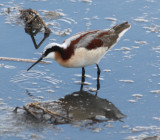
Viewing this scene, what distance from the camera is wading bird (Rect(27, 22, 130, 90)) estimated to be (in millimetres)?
8430

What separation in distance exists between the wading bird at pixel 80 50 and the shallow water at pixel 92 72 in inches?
14.5

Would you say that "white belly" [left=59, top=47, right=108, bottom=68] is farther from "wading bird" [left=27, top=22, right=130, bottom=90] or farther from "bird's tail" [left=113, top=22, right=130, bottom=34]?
"bird's tail" [left=113, top=22, right=130, bottom=34]

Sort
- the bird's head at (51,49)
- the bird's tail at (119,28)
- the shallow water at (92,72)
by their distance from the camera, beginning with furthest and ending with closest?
1. the bird's tail at (119,28)
2. the bird's head at (51,49)
3. the shallow water at (92,72)

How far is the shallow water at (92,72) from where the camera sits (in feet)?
23.1

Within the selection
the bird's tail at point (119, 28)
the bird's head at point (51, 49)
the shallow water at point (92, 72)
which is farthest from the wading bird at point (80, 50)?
the bird's tail at point (119, 28)

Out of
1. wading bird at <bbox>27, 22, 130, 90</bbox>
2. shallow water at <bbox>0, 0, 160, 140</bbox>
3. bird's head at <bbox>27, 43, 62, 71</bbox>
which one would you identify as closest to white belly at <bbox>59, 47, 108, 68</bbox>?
wading bird at <bbox>27, 22, 130, 90</bbox>

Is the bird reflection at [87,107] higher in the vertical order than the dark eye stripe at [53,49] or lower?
lower

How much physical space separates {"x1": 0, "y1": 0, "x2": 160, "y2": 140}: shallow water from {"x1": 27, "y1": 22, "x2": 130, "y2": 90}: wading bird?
1.21 feet

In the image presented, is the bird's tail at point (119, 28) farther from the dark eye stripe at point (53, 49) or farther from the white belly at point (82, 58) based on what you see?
the dark eye stripe at point (53, 49)

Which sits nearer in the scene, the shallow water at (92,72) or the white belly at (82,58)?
the shallow water at (92,72)

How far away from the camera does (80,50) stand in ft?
27.8

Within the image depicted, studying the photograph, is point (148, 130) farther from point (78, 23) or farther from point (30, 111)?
point (78, 23)

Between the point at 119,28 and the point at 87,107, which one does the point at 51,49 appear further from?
the point at 119,28

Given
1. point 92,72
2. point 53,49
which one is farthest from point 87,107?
point 92,72
